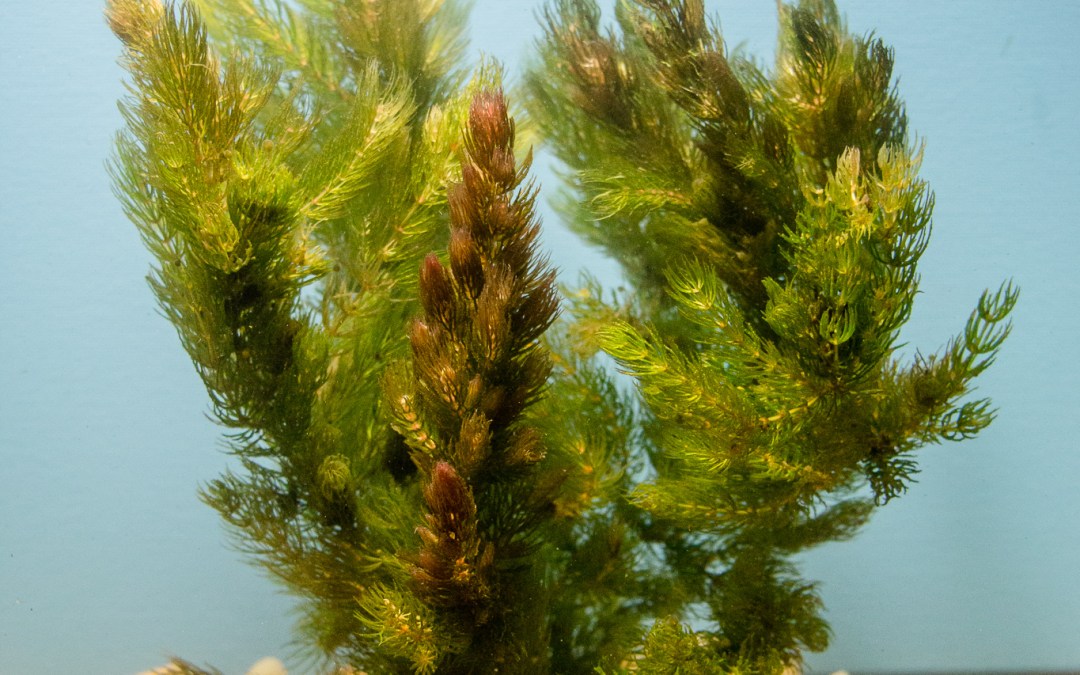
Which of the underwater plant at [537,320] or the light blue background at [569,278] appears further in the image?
the light blue background at [569,278]

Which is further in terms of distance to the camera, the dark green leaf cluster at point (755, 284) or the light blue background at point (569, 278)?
the light blue background at point (569, 278)

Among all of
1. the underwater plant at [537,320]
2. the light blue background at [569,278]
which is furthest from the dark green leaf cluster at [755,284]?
the light blue background at [569,278]

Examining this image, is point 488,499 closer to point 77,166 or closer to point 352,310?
point 352,310

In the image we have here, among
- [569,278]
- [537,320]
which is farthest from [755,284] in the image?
[569,278]

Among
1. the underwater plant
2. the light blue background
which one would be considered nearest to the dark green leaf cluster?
the underwater plant

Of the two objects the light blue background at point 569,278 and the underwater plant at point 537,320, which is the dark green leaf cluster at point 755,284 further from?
the light blue background at point 569,278

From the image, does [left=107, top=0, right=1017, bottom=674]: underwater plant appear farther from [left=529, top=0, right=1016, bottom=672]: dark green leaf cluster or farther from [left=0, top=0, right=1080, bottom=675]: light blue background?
[left=0, top=0, right=1080, bottom=675]: light blue background

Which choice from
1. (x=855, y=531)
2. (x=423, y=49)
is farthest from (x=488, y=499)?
(x=423, y=49)
